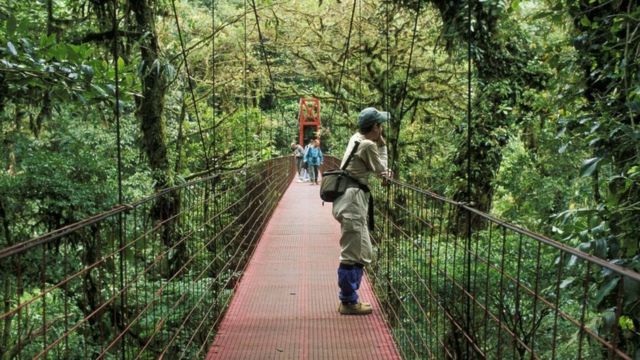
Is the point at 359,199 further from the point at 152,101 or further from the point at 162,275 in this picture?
the point at 152,101

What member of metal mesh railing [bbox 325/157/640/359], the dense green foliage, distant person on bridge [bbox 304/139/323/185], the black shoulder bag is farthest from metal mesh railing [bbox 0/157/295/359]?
distant person on bridge [bbox 304/139/323/185]

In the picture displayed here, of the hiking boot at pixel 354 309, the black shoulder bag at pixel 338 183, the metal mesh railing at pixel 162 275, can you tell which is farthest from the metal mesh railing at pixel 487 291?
the metal mesh railing at pixel 162 275

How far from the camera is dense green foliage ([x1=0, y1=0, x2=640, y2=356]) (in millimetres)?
2449

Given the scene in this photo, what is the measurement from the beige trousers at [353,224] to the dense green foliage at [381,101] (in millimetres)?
671

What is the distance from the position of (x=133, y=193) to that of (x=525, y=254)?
364cm

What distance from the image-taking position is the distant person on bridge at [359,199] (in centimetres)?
328

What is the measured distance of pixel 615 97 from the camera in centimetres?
243

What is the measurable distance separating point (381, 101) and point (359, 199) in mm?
8160

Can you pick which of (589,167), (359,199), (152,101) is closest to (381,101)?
(152,101)

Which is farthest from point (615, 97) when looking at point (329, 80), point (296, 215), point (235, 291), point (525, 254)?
point (329, 80)

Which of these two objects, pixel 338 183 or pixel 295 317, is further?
pixel 295 317

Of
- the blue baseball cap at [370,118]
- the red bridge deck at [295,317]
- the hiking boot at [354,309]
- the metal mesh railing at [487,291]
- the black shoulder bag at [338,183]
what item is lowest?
the red bridge deck at [295,317]

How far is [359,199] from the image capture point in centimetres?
335

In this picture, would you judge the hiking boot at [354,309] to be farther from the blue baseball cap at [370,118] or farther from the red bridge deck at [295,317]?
the blue baseball cap at [370,118]
